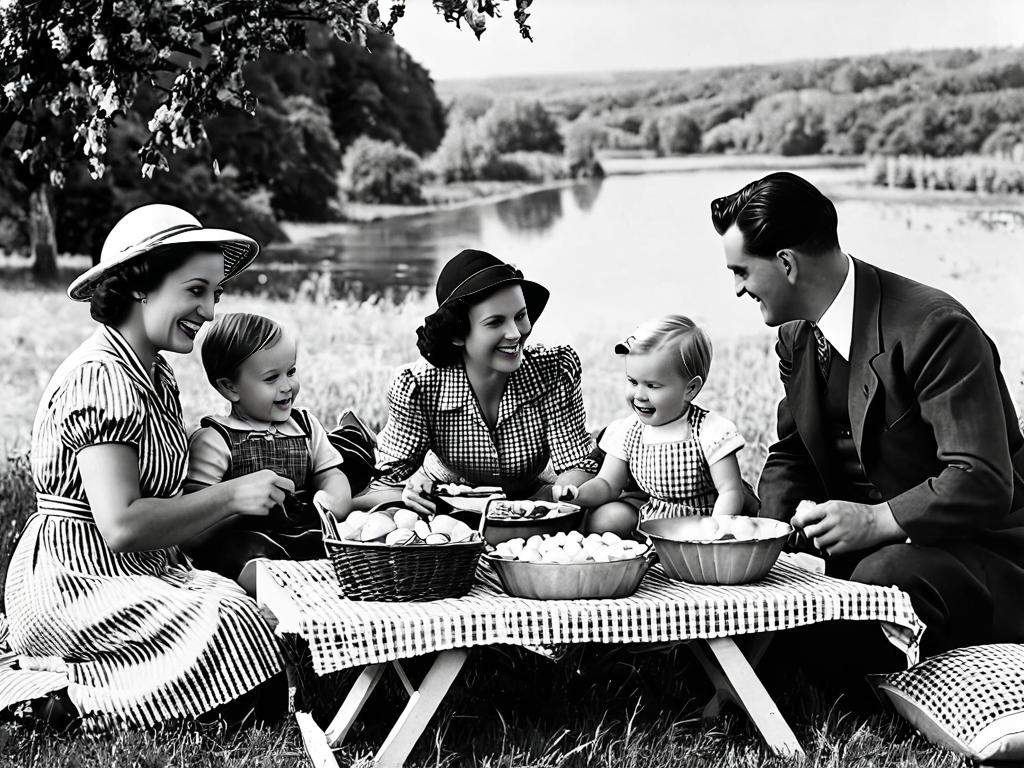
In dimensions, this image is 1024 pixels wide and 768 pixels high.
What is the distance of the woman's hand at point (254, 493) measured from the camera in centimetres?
362

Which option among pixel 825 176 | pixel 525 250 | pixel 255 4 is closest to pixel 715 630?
pixel 255 4

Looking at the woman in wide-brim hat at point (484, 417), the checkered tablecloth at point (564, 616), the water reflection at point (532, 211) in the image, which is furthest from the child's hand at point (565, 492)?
the water reflection at point (532, 211)

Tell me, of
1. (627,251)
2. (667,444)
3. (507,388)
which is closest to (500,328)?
(507,388)

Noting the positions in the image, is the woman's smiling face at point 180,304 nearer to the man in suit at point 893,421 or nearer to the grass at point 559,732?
the grass at point 559,732

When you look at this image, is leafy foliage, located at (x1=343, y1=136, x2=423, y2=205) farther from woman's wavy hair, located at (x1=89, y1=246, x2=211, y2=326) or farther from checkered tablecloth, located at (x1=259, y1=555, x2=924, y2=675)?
checkered tablecloth, located at (x1=259, y1=555, x2=924, y2=675)

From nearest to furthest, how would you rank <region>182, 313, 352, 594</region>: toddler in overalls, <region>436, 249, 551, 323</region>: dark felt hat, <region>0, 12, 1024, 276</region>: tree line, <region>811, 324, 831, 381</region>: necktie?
1. <region>811, 324, 831, 381</region>: necktie
2. <region>182, 313, 352, 594</region>: toddler in overalls
3. <region>436, 249, 551, 323</region>: dark felt hat
4. <region>0, 12, 1024, 276</region>: tree line

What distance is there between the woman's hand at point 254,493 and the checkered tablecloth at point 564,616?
0.28 meters

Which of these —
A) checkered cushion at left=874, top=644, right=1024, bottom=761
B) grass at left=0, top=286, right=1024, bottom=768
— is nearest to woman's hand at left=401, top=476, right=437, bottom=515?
grass at left=0, top=286, right=1024, bottom=768

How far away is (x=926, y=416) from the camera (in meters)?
3.59

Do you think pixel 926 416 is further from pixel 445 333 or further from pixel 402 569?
pixel 445 333

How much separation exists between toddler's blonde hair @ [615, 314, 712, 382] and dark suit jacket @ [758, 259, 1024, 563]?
0.34m

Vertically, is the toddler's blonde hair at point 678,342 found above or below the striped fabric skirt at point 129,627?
above

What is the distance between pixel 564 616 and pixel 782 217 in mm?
1449

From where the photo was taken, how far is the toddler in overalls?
4.13 meters
